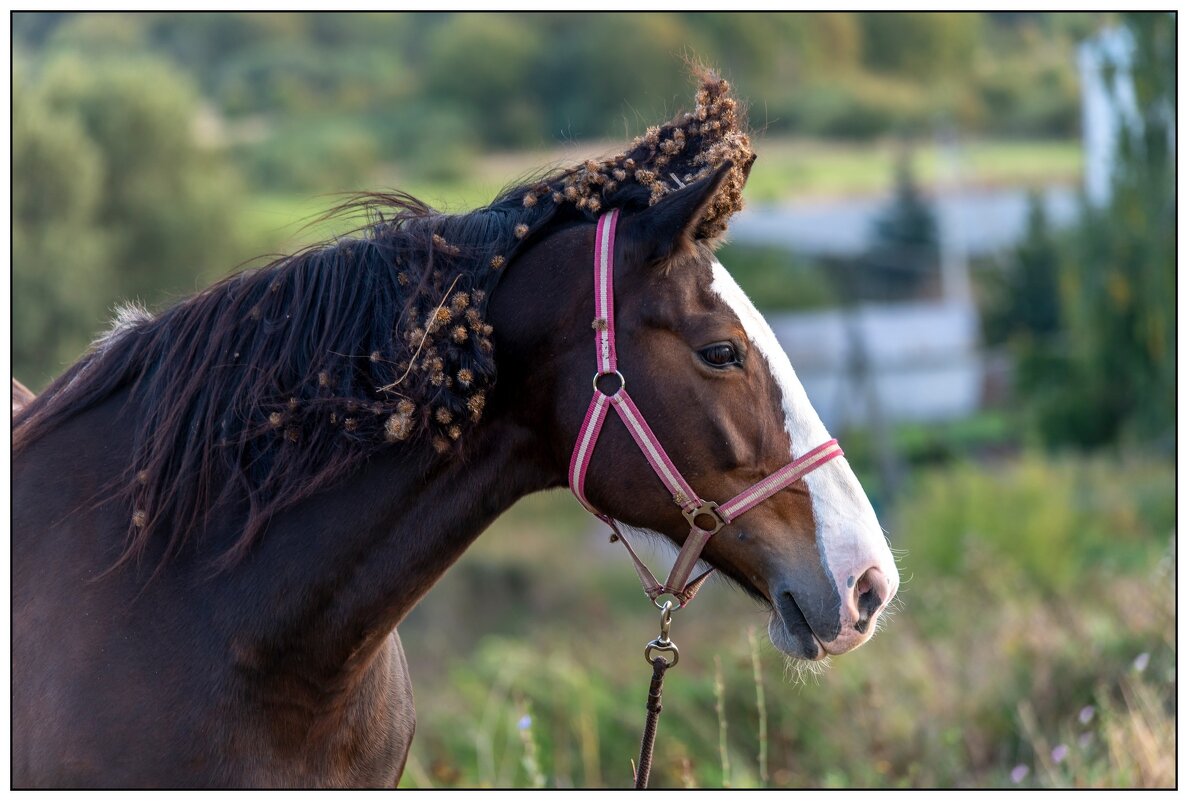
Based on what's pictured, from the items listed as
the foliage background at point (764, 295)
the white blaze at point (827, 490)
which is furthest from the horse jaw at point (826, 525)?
the foliage background at point (764, 295)

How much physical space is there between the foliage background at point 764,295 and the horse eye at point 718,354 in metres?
0.74

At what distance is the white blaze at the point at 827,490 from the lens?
2.29m

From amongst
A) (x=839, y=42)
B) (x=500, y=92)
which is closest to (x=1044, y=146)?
(x=839, y=42)

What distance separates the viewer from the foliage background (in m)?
6.15

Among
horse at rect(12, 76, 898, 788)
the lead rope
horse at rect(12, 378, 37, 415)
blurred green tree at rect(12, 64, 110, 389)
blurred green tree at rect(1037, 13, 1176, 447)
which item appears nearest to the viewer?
horse at rect(12, 76, 898, 788)

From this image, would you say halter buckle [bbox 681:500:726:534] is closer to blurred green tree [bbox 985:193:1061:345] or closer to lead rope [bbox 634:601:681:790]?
lead rope [bbox 634:601:681:790]

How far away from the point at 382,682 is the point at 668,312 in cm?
121

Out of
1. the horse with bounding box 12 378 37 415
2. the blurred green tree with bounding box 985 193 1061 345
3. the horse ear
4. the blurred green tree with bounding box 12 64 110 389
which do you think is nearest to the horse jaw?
the horse ear

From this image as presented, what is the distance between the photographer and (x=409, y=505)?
2357mm

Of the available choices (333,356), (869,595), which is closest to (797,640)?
(869,595)

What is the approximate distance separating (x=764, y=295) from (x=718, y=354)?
29.9m

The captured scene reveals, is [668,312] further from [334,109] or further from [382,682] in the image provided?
[334,109]

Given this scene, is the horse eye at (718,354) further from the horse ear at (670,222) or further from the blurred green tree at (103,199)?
the blurred green tree at (103,199)

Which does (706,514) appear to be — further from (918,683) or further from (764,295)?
(764,295)
